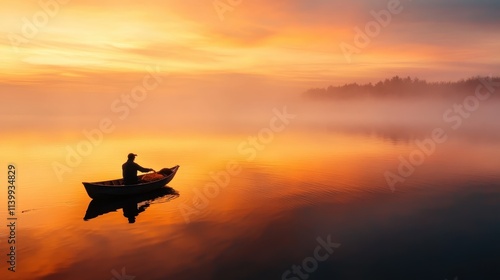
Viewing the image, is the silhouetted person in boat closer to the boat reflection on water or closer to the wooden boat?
the wooden boat

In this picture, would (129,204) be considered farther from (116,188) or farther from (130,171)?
(130,171)

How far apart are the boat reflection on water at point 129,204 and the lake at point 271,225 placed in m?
0.21

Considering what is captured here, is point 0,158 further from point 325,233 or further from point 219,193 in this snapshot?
point 325,233

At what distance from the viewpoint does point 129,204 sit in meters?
26.5

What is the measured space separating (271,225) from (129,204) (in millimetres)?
10755

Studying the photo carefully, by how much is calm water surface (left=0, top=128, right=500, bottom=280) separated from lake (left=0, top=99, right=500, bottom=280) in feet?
0.31

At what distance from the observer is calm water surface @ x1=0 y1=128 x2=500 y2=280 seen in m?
17.0

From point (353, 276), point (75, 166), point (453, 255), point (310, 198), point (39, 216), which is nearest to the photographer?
point (353, 276)

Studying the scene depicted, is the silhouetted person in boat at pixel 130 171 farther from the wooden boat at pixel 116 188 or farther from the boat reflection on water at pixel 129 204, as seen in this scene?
the boat reflection on water at pixel 129 204

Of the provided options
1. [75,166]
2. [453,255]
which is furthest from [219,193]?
[75,166]

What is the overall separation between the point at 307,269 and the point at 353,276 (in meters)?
2.06

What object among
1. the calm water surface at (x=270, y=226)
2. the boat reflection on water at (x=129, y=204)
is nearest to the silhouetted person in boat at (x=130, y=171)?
the boat reflection on water at (x=129, y=204)

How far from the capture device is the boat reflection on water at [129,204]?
965 inches

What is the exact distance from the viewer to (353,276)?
1627 centimetres
